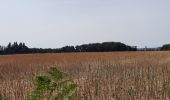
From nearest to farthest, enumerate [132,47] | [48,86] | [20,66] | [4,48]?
[48,86], [20,66], [4,48], [132,47]

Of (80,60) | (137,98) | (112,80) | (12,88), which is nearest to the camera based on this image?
(137,98)

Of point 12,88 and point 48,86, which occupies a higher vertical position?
point 48,86

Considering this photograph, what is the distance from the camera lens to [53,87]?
1.56m

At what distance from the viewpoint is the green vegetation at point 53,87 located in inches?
61.0

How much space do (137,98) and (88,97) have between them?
77cm

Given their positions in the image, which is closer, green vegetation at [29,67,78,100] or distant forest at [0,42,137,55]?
green vegetation at [29,67,78,100]

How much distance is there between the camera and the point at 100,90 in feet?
26.9

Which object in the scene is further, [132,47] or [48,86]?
[132,47]

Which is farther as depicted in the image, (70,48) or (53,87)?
(70,48)

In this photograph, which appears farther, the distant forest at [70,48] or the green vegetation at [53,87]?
the distant forest at [70,48]

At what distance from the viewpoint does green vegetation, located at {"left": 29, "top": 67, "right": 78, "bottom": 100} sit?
5.08ft

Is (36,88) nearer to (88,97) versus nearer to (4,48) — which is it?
(88,97)

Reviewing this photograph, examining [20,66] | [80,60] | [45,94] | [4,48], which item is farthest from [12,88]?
[4,48]

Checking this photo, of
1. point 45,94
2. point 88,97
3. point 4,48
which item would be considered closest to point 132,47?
point 4,48
